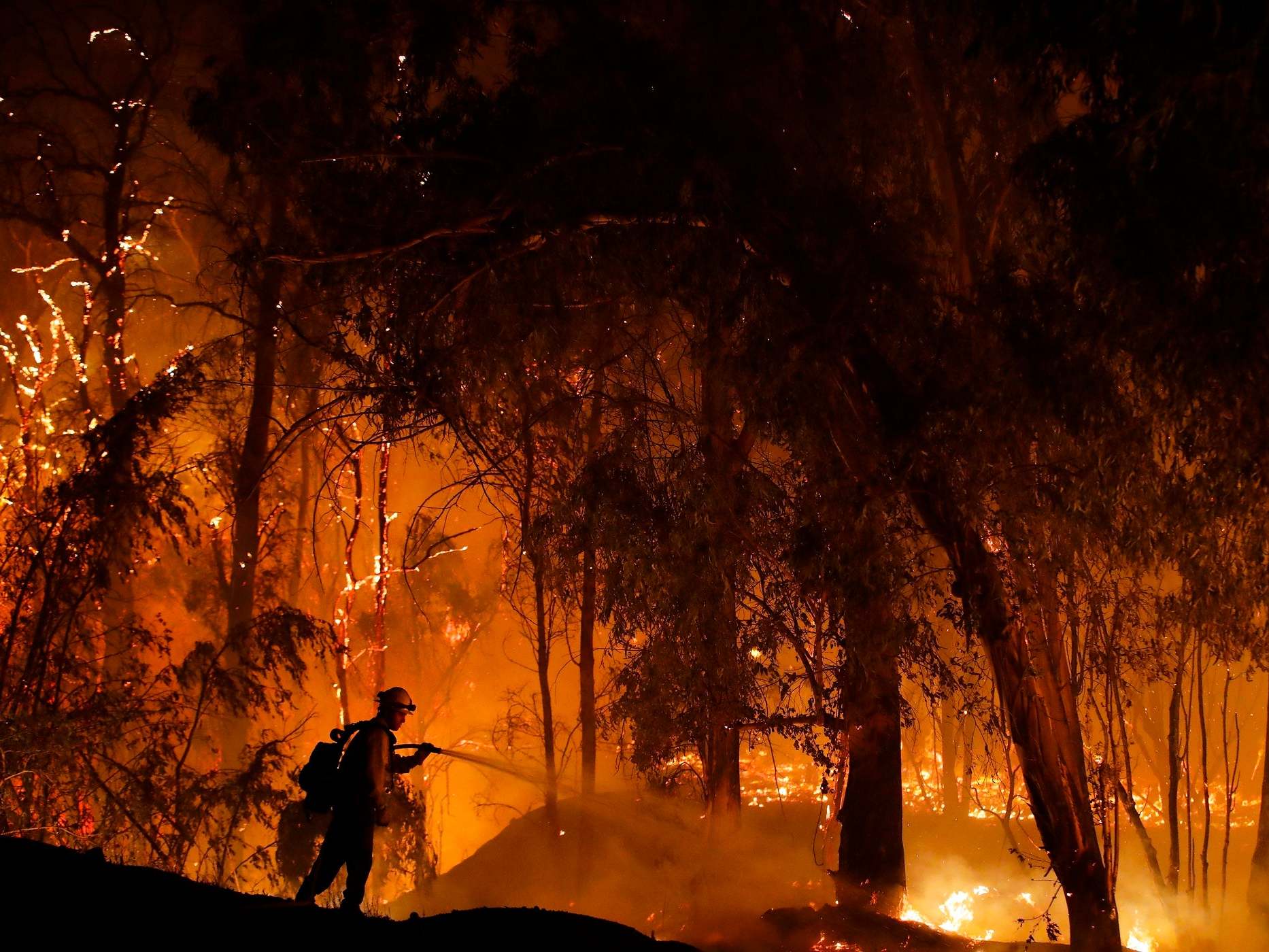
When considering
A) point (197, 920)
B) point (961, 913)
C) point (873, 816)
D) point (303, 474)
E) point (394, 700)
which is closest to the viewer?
point (197, 920)

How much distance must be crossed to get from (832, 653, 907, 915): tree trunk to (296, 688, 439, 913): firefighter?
518 cm

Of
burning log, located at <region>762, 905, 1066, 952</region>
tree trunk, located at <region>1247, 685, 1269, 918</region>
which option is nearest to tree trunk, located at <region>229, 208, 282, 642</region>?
burning log, located at <region>762, 905, 1066, 952</region>

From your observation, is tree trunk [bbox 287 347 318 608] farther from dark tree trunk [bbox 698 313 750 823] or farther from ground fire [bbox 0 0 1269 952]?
dark tree trunk [bbox 698 313 750 823]

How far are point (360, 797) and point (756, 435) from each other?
17.1 ft

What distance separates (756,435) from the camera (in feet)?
32.5

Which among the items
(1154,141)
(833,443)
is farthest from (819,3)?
(1154,141)

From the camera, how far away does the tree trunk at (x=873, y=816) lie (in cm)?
1012

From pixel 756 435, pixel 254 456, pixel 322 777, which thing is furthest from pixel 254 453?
pixel 322 777

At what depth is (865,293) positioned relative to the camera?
8.12 metres

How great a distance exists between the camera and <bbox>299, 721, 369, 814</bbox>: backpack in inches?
247

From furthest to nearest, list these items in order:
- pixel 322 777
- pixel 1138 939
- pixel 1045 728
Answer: pixel 1138 939, pixel 1045 728, pixel 322 777

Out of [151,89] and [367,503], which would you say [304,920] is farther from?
[367,503]

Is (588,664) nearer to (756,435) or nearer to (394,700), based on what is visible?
(756,435)

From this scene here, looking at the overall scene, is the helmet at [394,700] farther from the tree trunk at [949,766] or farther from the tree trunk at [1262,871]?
the tree trunk at [949,766]
